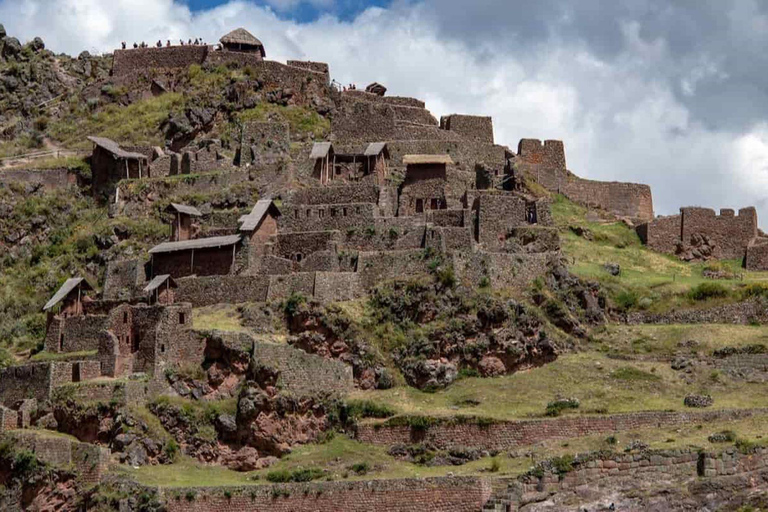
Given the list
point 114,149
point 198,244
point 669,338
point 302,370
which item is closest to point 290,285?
point 302,370

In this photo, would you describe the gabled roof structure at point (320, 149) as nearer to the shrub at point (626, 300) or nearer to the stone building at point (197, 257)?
the stone building at point (197, 257)

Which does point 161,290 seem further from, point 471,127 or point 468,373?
point 471,127

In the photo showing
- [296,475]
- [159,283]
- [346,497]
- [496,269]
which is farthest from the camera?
[159,283]

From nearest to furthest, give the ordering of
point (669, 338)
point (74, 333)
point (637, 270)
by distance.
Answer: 1. point (669, 338)
2. point (74, 333)
3. point (637, 270)

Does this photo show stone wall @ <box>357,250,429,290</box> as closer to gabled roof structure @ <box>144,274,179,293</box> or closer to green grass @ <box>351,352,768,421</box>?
green grass @ <box>351,352,768,421</box>

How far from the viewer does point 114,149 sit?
273ft

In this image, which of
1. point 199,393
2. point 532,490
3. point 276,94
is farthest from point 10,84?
point 532,490

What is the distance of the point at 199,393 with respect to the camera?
2469 inches

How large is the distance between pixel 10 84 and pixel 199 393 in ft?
128

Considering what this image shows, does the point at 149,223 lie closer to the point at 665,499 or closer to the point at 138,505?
the point at 138,505

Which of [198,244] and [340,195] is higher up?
[340,195]

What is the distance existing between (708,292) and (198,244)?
74.6ft

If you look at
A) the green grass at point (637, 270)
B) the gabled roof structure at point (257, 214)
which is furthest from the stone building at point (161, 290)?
the green grass at point (637, 270)

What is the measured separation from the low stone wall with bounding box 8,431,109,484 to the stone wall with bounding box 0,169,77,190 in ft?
82.0
